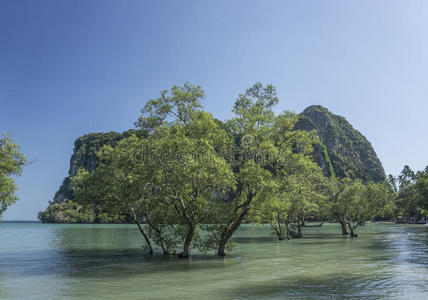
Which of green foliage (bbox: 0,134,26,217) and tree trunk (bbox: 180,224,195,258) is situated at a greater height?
green foliage (bbox: 0,134,26,217)

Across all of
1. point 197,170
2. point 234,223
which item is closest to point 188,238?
point 234,223

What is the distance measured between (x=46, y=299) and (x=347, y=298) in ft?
44.6

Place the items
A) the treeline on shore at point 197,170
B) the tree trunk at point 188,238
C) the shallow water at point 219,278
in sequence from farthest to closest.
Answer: the tree trunk at point 188,238 → the treeline on shore at point 197,170 → the shallow water at point 219,278

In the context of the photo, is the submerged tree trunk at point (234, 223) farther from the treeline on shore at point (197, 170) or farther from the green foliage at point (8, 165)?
the green foliage at point (8, 165)

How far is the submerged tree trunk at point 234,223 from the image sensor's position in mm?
28416

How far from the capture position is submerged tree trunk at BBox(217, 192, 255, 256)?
1119 inches

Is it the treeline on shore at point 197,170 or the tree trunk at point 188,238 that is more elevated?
the treeline on shore at point 197,170

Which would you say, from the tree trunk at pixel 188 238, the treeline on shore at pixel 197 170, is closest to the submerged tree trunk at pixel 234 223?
the treeline on shore at pixel 197 170

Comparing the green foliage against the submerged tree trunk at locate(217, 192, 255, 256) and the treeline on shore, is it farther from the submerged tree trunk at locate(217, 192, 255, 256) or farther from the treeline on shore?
the submerged tree trunk at locate(217, 192, 255, 256)

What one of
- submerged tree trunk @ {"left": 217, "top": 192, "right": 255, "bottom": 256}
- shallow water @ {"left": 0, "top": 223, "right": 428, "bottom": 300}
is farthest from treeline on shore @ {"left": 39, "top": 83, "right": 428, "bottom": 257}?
shallow water @ {"left": 0, "top": 223, "right": 428, "bottom": 300}

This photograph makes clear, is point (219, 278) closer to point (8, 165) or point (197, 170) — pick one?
point (197, 170)

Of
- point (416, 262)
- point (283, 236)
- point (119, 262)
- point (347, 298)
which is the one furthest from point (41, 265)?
point (283, 236)

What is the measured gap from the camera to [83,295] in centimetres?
1644

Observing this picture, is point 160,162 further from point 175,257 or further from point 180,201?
point 175,257
